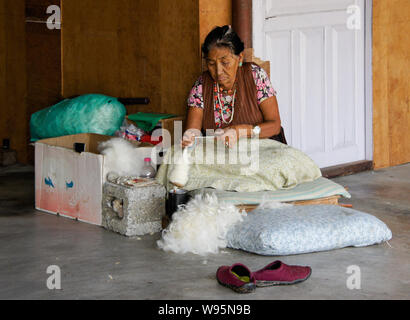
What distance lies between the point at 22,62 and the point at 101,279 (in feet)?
14.5

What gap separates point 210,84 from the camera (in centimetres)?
462

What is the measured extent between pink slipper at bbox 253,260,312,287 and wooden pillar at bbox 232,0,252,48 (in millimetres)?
2410

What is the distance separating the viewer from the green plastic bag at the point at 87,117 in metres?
5.09

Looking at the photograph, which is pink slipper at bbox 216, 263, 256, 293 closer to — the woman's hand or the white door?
the woman's hand

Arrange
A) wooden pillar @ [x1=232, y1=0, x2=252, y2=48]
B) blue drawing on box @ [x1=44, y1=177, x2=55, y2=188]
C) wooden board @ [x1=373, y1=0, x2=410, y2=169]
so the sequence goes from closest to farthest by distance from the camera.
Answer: blue drawing on box @ [x1=44, y1=177, x2=55, y2=188], wooden pillar @ [x1=232, y1=0, x2=252, y2=48], wooden board @ [x1=373, y1=0, x2=410, y2=169]

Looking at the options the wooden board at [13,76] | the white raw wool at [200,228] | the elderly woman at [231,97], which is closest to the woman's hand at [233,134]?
the elderly woman at [231,97]

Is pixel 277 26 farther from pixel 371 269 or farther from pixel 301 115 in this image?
pixel 371 269

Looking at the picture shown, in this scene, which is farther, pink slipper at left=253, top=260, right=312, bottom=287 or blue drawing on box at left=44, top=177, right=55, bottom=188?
blue drawing on box at left=44, top=177, right=55, bottom=188

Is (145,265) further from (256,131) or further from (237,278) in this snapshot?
(256,131)

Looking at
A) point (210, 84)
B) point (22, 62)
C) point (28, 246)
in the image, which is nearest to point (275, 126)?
point (210, 84)

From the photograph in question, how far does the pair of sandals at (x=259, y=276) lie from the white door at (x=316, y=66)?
8.59 ft

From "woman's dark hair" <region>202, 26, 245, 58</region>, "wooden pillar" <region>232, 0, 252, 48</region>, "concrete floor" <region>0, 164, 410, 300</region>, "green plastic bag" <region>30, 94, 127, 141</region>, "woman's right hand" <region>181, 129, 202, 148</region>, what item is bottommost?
"concrete floor" <region>0, 164, 410, 300</region>

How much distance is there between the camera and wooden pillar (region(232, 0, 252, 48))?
4.91m

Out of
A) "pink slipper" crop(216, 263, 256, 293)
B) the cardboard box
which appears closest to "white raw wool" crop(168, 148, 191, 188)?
the cardboard box
